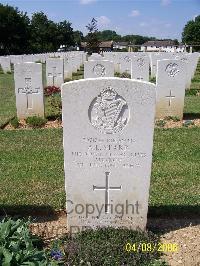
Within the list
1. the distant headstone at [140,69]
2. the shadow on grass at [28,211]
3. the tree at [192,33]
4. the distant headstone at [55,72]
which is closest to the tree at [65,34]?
the tree at [192,33]

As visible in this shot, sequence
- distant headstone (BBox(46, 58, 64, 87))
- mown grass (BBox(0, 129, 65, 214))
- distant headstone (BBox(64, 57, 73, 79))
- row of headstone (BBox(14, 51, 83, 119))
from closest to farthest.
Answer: mown grass (BBox(0, 129, 65, 214)) → row of headstone (BBox(14, 51, 83, 119)) → distant headstone (BBox(46, 58, 64, 87)) → distant headstone (BBox(64, 57, 73, 79))

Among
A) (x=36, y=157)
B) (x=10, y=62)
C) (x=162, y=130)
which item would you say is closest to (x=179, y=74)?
(x=162, y=130)

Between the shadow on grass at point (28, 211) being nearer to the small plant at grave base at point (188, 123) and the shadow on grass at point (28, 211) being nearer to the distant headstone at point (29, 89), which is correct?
the distant headstone at point (29, 89)

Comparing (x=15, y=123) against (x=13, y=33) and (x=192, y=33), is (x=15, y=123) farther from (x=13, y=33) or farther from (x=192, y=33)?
(x=192, y=33)

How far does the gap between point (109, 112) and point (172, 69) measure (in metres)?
6.80

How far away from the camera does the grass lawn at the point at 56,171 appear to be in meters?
5.89

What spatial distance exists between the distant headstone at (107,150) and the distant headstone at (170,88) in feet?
21.8

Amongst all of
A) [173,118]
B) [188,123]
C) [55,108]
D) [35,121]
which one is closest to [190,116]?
[173,118]

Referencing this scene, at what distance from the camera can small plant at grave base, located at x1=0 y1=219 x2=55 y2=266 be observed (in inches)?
153

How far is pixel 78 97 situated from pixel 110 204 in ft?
4.54

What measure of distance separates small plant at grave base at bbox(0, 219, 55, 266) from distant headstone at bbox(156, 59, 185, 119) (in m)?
7.35

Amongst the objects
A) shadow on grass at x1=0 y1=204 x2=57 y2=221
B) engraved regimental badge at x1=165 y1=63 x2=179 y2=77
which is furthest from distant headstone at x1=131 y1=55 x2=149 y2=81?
shadow on grass at x1=0 y1=204 x2=57 y2=221

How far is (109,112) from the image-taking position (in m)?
4.48

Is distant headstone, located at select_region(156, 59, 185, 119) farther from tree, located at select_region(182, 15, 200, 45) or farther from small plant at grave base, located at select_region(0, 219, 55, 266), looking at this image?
tree, located at select_region(182, 15, 200, 45)
